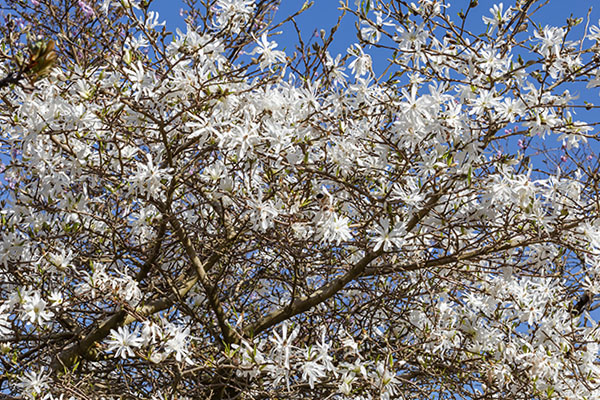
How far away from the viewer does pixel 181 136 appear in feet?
12.9

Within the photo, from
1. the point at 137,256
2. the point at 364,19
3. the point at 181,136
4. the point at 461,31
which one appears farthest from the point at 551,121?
the point at 137,256

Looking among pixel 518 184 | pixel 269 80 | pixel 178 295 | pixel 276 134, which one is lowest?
pixel 178 295

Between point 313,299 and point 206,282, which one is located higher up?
point 313,299

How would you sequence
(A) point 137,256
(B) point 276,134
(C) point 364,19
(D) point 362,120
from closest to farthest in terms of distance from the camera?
(B) point 276,134, (C) point 364,19, (D) point 362,120, (A) point 137,256

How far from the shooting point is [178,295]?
13.6 ft

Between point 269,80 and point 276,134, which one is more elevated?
point 269,80

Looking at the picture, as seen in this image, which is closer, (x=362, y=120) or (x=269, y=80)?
(x=269, y=80)

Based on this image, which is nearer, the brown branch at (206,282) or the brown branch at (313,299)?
the brown branch at (313,299)

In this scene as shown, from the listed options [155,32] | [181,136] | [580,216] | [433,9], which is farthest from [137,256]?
[580,216]

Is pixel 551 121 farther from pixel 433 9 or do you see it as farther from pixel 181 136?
pixel 181 136

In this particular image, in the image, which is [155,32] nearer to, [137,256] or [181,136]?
[181,136]

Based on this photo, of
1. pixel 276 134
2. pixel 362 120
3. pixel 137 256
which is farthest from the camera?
pixel 137 256

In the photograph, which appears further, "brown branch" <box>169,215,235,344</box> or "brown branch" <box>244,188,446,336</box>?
"brown branch" <box>169,215,235,344</box>

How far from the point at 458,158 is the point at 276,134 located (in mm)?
933
